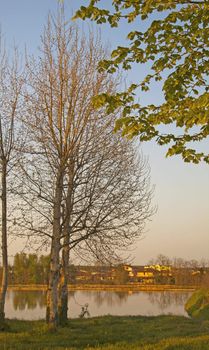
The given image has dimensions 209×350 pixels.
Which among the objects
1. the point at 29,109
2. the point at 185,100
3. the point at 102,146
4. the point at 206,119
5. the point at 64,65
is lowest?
the point at 206,119

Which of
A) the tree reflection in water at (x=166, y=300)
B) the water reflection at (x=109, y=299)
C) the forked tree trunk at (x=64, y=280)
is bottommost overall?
the tree reflection in water at (x=166, y=300)

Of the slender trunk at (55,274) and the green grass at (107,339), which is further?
the slender trunk at (55,274)

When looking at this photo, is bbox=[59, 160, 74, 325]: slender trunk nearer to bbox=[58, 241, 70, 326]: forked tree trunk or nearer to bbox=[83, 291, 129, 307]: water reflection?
bbox=[58, 241, 70, 326]: forked tree trunk

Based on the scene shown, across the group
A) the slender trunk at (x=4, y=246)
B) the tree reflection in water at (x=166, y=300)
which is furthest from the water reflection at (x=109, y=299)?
the slender trunk at (x=4, y=246)

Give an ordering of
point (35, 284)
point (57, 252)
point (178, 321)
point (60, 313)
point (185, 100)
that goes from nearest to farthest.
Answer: point (185, 100), point (57, 252), point (60, 313), point (178, 321), point (35, 284)

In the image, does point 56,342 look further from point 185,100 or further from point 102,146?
point 185,100

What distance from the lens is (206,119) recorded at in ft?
→ 19.7

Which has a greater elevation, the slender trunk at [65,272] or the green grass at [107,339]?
the slender trunk at [65,272]

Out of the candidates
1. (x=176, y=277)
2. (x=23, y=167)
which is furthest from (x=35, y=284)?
(x=23, y=167)

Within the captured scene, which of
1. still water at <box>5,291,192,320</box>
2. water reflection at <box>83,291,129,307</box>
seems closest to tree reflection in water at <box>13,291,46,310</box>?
still water at <box>5,291,192,320</box>

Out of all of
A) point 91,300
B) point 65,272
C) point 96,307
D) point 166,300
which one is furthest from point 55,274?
point 166,300

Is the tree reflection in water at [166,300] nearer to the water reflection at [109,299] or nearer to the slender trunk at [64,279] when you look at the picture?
the water reflection at [109,299]

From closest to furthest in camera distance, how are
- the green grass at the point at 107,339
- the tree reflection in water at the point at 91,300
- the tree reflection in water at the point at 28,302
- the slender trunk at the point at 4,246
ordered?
1. the green grass at the point at 107,339
2. the slender trunk at the point at 4,246
3. the tree reflection in water at the point at 28,302
4. the tree reflection in water at the point at 91,300

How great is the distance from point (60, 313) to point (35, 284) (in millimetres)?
45976
